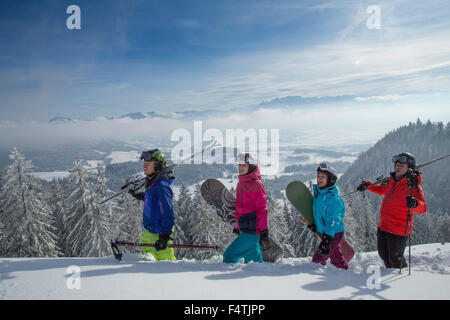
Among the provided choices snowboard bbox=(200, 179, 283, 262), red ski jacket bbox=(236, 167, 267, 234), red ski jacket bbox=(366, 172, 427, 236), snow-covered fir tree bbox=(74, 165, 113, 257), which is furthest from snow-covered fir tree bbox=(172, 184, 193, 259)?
red ski jacket bbox=(366, 172, 427, 236)

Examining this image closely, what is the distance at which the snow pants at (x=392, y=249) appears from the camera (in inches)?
228

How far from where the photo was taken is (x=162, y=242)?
5.36m

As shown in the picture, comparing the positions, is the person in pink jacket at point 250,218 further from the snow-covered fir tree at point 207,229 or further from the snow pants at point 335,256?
the snow-covered fir tree at point 207,229

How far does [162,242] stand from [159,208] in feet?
2.35

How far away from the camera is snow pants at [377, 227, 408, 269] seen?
579 centimetres

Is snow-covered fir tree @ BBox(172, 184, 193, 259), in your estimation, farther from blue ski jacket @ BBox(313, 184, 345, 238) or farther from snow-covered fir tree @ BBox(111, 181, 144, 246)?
blue ski jacket @ BBox(313, 184, 345, 238)

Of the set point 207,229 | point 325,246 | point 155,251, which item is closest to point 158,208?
point 155,251

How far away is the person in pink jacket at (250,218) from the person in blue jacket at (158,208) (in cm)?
139

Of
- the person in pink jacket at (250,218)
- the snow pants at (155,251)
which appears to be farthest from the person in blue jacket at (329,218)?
the snow pants at (155,251)

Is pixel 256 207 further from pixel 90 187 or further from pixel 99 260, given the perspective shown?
pixel 90 187

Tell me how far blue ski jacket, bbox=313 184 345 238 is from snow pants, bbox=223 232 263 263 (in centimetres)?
150
